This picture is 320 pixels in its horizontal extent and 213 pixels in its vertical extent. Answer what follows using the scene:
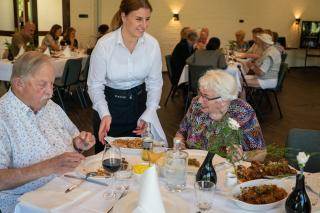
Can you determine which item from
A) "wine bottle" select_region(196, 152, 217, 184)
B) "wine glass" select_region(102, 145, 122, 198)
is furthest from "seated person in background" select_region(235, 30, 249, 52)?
"wine glass" select_region(102, 145, 122, 198)

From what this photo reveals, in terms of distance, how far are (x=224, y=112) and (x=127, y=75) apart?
79 centimetres

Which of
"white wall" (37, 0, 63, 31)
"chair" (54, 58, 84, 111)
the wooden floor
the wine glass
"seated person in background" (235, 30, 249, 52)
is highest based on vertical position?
"white wall" (37, 0, 63, 31)

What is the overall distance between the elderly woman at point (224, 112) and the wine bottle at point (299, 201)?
0.87m

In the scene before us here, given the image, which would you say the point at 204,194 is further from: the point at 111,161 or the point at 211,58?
the point at 211,58

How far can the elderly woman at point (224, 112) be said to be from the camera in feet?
8.18

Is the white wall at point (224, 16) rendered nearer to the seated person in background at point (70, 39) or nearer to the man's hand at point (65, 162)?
the seated person in background at point (70, 39)

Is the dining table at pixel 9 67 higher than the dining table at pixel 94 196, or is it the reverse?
the dining table at pixel 94 196

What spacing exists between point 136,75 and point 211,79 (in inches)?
25.9

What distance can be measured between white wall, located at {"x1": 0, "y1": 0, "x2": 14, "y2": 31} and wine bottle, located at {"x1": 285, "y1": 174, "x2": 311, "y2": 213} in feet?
37.2

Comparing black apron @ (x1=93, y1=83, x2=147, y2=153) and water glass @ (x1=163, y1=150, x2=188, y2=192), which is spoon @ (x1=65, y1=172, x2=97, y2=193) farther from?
black apron @ (x1=93, y1=83, x2=147, y2=153)

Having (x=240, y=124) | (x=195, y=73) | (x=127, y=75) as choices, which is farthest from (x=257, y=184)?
(x=195, y=73)

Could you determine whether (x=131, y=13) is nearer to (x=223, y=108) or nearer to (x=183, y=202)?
(x=223, y=108)

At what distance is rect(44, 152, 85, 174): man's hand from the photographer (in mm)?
1724

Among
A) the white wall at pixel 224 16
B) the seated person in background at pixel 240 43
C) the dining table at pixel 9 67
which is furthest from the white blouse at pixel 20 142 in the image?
the white wall at pixel 224 16
